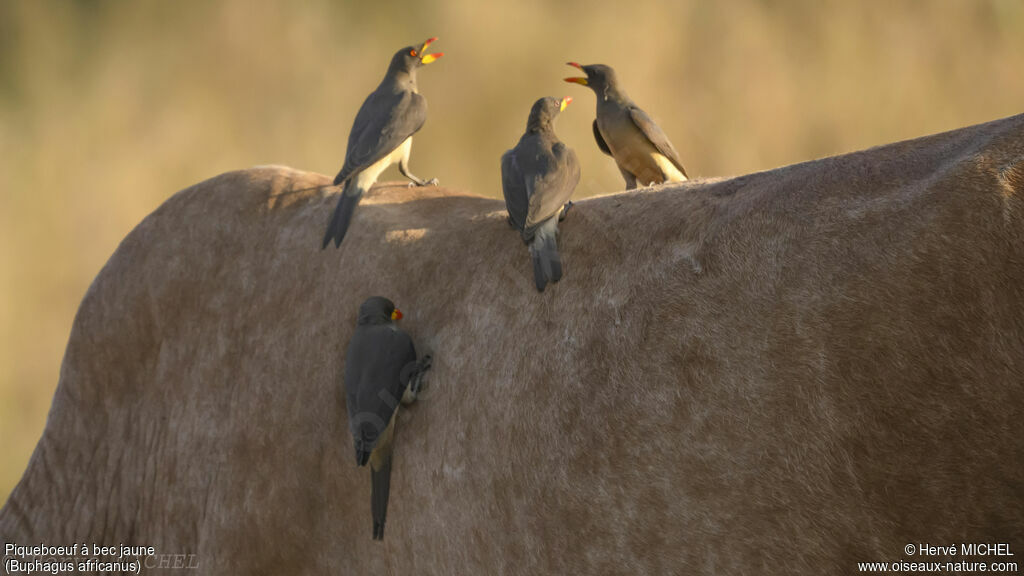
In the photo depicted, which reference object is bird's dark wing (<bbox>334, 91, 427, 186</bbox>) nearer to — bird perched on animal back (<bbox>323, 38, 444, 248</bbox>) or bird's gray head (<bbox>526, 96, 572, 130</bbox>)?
bird perched on animal back (<bbox>323, 38, 444, 248</bbox>)

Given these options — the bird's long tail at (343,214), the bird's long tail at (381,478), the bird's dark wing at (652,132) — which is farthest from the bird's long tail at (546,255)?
the bird's dark wing at (652,132)

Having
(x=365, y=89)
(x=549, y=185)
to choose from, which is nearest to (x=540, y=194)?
(x=549, y=185)

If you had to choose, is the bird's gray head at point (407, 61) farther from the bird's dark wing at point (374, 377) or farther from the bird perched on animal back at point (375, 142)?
the bird's dark wing at point (374, 377)

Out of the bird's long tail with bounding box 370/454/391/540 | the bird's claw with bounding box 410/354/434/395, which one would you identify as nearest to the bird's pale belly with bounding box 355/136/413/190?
the bird's claw with bounding box 410/354/434/395

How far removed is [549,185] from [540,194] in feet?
0.15

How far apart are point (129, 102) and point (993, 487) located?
5.65m

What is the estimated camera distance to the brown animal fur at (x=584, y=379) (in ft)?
5.75

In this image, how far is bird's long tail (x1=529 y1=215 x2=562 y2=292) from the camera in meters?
2.34

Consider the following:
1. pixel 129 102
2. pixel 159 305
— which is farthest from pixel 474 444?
pixel 129 102

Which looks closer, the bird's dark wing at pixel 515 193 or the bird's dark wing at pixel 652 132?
the bird's dark wing at pixel 515 193

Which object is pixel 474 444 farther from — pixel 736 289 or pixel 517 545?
pixel 736 289

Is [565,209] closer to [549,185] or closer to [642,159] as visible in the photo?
[549,185]

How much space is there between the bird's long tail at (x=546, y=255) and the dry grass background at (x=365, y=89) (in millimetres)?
3171

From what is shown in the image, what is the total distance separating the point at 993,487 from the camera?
5.39ft
